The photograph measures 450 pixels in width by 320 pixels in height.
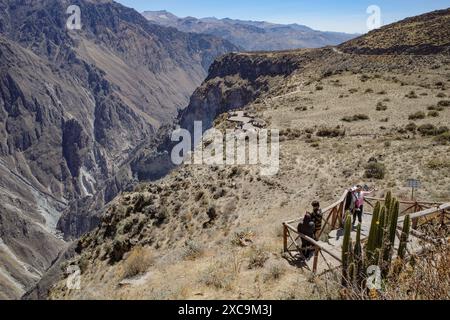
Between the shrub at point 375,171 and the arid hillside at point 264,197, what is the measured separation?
5 cm

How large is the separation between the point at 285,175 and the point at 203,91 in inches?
4785

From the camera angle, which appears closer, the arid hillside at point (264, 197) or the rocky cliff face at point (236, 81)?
the arid hillside at point (264, 197)

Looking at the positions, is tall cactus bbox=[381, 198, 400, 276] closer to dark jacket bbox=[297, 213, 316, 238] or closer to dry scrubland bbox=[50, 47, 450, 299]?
dry scrubland bbox=[50, 47, 450, 299]

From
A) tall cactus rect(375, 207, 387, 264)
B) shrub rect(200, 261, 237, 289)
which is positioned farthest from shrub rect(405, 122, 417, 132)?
tall cactus rect(375, 207, 387, 264)

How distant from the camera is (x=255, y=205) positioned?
21750 millimetres

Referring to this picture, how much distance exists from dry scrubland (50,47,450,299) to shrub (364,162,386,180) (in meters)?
0.12

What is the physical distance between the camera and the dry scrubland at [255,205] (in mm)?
12461

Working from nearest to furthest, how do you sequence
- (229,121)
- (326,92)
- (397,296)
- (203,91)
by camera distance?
(397,296)
(229,121)
(326,92)
(203,91)

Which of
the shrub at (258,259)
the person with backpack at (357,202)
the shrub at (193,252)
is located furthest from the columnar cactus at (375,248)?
the shrub at (193,252)

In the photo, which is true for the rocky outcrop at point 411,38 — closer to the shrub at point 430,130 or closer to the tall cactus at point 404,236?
the shrub at point 430,130

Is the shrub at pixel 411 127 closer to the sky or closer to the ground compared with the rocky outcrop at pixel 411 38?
closer to the ground
